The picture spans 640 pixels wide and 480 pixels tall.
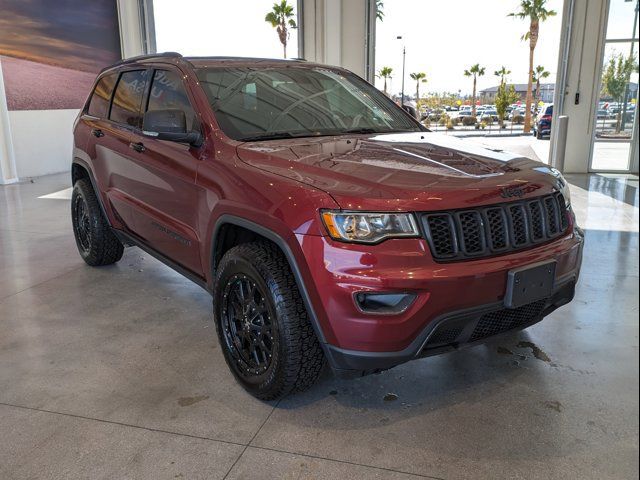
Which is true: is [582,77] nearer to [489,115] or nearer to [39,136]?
[39,136]

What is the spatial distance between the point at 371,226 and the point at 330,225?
15 cm

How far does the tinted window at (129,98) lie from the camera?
3.61 m

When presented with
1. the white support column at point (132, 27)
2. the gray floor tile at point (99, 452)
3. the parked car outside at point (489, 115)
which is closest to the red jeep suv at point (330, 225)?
the gray floor tile at point (99, 452)

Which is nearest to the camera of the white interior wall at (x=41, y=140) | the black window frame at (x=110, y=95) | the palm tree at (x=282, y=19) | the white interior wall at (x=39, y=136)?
the black window frame at (x=110, y=95)

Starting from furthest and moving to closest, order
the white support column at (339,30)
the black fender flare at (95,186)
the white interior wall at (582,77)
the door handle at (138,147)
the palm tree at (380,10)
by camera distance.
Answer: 1. the palm tree at (380,10)
2. the white support column at (339,30)
3. the white interior wall at (582,77)
4. the black fender flare at (95,186)
5. the door handle at (138,147)

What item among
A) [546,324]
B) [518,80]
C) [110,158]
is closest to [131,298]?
[110,158]

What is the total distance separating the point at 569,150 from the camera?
33.8 feet

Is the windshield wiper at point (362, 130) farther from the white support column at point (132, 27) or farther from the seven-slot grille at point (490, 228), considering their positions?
the white support column at point (132, 27)

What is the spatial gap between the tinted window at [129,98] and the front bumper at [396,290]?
2.10 m

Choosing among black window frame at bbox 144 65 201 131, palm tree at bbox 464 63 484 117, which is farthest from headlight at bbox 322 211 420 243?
palm tree at bbox 464 63 484 117

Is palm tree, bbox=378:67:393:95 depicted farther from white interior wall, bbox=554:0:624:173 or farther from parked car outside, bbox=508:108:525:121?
parked car outside, bbox=508:108:525:121

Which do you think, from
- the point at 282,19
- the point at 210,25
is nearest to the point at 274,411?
the point at 282,19

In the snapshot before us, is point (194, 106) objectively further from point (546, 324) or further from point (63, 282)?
point (546, 324)

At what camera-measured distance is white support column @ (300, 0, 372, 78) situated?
10602mm
